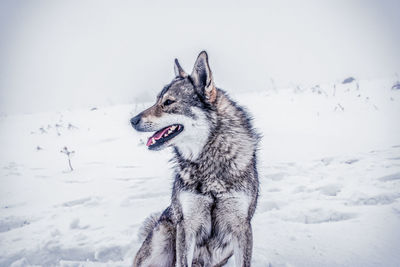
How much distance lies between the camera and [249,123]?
239 centimetres

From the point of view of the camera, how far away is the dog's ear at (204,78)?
215 centimetres

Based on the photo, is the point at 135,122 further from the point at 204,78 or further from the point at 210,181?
the point at 210,181

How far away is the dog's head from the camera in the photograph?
2.13 metres

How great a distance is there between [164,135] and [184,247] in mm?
1043

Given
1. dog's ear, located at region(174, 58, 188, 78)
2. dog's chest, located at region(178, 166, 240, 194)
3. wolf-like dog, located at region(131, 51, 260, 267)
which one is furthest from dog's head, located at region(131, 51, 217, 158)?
dog's ear, located at region(174, 58, 188, 78)

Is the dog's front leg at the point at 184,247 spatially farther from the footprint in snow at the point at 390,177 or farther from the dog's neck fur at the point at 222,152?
the footprint in snow at the point at 390,177

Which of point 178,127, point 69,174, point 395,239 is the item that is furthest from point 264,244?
point 69,174

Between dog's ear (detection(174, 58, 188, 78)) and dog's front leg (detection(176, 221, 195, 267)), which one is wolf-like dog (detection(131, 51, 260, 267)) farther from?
dog's ear (detection(174, 58, 188, 78))

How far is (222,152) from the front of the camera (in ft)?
6.91

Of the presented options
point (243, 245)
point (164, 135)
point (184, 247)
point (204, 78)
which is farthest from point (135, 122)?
point (243, 245)

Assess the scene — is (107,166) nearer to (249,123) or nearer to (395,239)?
(249,123)

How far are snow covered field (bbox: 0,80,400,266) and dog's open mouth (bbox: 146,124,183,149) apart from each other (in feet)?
3.28

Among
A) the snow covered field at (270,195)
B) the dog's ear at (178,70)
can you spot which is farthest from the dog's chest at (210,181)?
the dog's ear at (178,70)

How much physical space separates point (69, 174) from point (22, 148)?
453 centimetres
